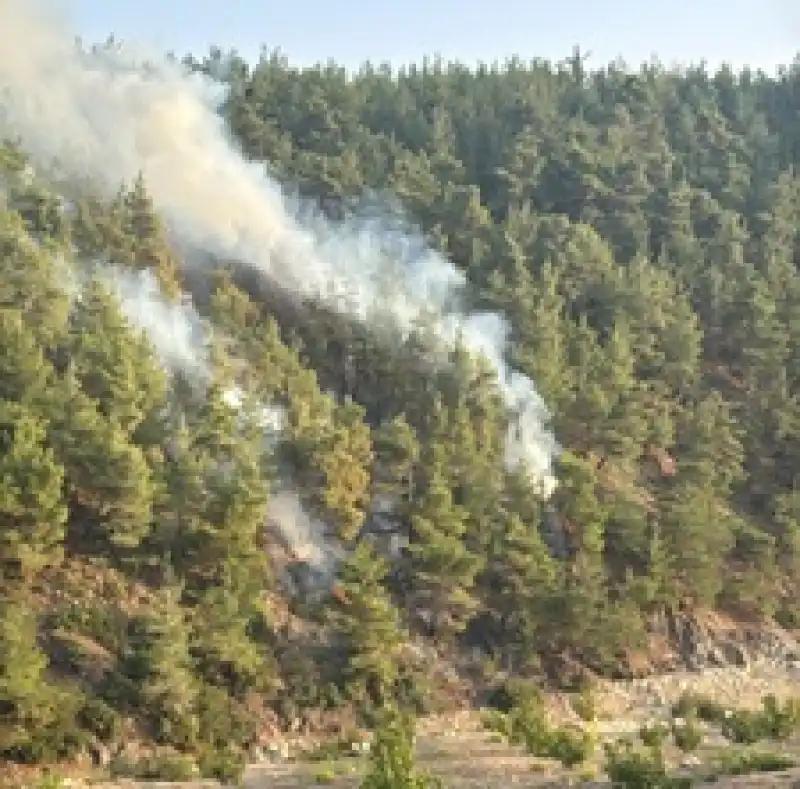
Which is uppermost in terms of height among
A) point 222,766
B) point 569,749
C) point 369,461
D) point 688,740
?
point 369,461

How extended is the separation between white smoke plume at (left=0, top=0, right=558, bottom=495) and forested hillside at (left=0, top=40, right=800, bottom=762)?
141 centimetres

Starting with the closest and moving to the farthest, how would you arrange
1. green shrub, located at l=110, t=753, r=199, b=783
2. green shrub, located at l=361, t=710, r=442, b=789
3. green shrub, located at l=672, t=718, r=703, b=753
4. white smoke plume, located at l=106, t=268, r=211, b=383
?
green shrub, located at l=361, t=710, r=442, b=789, green shrub, located at l=110, t=753, r=199, b=783, green shrub, located at l=672, t=718, r=703, b=753, white smoke plume, located at l=106, t=268, r=211, b=383

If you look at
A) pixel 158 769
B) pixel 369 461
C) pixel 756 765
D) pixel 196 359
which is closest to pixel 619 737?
pixel 756 765

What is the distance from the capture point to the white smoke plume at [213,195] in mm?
55438

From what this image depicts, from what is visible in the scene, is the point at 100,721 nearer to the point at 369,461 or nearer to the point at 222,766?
the point at 222,766

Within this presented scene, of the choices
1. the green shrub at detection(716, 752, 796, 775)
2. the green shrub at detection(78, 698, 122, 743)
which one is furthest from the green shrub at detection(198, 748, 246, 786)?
the green shrub at detection(716, 752, 796, 775)

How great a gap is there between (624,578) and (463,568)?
8250 millimetres

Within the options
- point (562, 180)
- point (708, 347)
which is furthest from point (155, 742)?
point (562, 180)

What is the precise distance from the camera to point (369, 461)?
42.4 metres

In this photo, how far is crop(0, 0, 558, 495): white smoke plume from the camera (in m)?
55.4

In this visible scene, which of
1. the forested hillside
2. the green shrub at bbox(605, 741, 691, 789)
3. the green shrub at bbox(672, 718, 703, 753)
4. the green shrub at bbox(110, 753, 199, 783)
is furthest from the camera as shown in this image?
the forested hillside

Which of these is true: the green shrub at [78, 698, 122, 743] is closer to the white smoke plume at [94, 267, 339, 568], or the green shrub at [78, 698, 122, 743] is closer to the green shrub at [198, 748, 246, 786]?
the green shrub at [198, 748, 246, 786]

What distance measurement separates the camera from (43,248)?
46.8m

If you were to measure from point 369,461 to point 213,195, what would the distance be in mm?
28046
